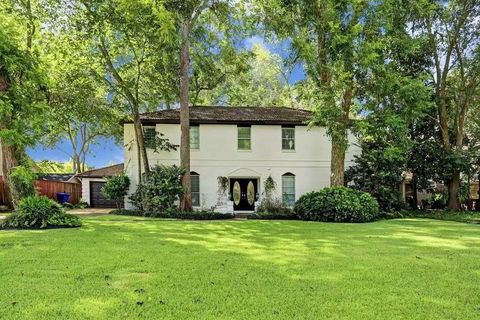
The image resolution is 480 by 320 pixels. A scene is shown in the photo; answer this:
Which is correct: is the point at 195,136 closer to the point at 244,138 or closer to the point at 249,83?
the point at 244,138

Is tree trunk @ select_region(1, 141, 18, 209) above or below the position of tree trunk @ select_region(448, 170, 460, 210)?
above

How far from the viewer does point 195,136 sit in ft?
70.6

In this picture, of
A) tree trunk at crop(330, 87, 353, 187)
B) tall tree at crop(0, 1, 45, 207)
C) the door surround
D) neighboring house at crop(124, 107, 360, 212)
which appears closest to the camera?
tall tree at crop(0, 1, 45, 207)

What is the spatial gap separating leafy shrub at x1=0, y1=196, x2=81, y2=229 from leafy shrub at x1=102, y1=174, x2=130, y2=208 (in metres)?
7.62

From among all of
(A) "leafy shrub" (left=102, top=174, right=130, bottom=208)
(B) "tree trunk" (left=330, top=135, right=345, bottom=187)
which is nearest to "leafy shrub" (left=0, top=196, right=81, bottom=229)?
(A) "leafy shrub" (left=102, top=174, right=130, bottom=208)

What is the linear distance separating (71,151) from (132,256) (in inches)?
1400

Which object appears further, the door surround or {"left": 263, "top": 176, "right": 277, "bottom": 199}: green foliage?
the door surround

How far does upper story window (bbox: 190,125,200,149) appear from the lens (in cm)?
2147

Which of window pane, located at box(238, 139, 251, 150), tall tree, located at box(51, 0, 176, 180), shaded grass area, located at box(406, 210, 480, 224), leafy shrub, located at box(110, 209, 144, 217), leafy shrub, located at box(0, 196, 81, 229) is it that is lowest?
shaded grass area, located at box(406, 210, 480, 224)

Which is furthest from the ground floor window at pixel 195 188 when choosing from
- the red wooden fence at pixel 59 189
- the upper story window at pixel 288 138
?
the red wooden fence at pixel 59 189

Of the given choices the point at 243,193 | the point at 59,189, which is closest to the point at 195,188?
the point at 243,193

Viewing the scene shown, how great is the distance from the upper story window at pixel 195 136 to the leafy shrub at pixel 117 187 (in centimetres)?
403

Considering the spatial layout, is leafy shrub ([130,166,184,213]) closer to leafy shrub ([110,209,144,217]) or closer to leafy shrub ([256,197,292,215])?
leafy shrub ([110,209,144,217])

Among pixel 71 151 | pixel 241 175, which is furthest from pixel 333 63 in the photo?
pixel 71 151
